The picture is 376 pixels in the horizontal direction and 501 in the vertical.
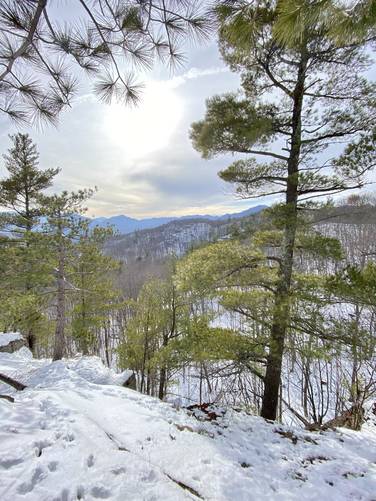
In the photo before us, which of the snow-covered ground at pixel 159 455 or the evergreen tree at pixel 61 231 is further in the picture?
the evergreen tree at pixel 61 231

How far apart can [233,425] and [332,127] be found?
4862 millimetres

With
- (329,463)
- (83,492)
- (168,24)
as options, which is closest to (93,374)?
(83,492)

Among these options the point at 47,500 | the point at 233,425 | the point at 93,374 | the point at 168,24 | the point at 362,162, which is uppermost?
the point at 168,24

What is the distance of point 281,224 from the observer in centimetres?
388

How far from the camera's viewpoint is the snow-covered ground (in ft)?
5.94

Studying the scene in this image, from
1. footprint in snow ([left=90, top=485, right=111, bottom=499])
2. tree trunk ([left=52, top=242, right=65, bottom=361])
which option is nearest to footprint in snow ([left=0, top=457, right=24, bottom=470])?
footprint in snow ([left=90, top=485, right=111, bottom=499])

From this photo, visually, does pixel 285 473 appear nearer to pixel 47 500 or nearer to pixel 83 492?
pixel 83 492

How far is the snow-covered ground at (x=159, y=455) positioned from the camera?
1.81 meters

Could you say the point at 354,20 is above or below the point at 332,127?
below

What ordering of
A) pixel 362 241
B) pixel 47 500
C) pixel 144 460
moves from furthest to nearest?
pixel 362 241, pixel 144 460, pixel 47 500

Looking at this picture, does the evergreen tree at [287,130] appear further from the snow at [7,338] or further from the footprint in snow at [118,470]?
the snow at [7,338]

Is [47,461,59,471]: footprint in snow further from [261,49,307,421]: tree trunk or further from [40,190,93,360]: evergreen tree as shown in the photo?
[40,190,93,360]: evergreen tree

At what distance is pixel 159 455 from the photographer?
243 cm

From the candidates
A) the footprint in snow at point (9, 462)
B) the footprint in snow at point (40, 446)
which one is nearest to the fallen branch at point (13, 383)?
the footprint in snow at point (40, 446)
